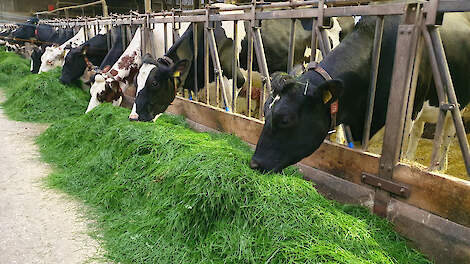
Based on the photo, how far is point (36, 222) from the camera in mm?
3092

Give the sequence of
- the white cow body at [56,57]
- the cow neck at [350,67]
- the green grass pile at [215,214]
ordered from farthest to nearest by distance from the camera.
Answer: the white cow body at [56,57] → the cow neck at [350,67] → the green grass pile at [215,214]

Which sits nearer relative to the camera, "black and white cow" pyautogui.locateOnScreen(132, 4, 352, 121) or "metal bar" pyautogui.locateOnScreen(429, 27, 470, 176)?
"metal bar" pyautogui.locateOnScreen(429, 27, 470, 176)

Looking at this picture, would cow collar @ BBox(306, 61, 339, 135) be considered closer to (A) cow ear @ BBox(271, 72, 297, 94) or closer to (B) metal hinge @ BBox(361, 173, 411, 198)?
(A) cow ear @ BBox(271, 72, 297, 94)

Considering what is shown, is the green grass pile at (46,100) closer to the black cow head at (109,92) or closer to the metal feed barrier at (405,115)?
the black cow head at (109,92)

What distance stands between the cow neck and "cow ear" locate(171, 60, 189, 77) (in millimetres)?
2417

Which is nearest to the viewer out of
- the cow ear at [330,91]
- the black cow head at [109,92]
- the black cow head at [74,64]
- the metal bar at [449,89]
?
the metal bar at [449,89]

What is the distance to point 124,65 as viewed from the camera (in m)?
6.07

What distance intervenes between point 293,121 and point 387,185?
2.65ft

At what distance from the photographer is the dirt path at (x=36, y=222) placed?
8.62 ft

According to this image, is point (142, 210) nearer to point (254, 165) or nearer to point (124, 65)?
point (254, 165)

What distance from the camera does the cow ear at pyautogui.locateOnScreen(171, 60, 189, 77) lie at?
16.1ft

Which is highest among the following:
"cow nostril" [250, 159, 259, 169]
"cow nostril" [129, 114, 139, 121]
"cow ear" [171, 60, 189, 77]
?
"cow ear" [171, 60, 189, 77]

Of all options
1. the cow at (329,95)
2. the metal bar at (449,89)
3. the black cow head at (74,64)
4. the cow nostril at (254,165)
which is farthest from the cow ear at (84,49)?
the metal bar at (449,89)

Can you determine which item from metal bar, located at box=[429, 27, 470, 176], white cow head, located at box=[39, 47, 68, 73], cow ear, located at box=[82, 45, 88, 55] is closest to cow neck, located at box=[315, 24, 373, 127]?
metal bar, located at box=[429, 27, 470, 176]
